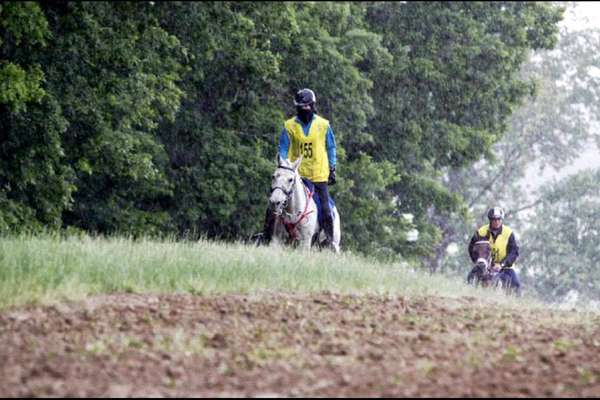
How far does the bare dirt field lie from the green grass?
533 mm

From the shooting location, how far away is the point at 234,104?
3497 cm

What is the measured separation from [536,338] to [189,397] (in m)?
4.27

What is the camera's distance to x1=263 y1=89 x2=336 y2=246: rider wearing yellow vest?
20969 mm

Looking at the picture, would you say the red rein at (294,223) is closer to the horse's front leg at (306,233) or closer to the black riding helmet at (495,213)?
the horse's front leg at (306,233)

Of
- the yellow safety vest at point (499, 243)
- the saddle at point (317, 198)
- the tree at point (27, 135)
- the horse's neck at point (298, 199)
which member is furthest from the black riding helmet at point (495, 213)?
the tree at point (27, 135)

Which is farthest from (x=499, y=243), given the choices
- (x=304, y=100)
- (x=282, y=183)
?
(x=282, y=183)

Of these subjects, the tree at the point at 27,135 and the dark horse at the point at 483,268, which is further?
the dark horse at the point at 483,268

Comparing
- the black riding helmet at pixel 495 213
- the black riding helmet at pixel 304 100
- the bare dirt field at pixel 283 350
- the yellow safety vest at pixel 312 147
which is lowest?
the bare dirt field at pixel 283 350

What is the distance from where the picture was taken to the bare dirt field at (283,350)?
9281mm

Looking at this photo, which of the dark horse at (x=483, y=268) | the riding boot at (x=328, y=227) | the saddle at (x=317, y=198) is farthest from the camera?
the dark horse at (x=483, y=268)

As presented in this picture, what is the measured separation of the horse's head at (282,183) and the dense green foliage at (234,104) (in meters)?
2.18

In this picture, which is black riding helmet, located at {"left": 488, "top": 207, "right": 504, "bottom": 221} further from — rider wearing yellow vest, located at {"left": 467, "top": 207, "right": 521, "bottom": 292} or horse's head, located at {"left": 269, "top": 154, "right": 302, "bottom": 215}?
horse's head, located at {"left": 269, "top": 154, "right": 302, "bottom": 215}

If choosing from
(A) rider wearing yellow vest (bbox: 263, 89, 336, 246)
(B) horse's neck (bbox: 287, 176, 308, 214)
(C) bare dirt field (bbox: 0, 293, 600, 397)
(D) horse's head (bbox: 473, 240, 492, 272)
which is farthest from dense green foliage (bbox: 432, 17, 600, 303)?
(C) bare dirt field (bbox: 0, 293, 600, 397)

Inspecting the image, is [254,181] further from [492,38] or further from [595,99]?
[595,99]
